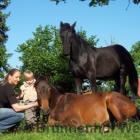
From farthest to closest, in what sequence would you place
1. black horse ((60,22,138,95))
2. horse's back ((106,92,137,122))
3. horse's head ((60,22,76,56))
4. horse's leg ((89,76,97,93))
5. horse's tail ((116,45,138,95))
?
horse's tail ((116,45,138,95)) → horse's leg ((89,76,97,93)) → black horse ((60,22,138,95)) → horse's head ((60,22,76,56)) → horse's back ((106,92,137,122))

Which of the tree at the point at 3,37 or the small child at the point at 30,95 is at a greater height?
the tree at the point at 3,37

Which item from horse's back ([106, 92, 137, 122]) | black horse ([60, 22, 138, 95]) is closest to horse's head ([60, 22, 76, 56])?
black horse ([60, 22, 138, 95])

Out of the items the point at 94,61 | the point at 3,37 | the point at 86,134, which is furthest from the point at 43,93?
the point at 3,37

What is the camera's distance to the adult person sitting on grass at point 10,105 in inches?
378

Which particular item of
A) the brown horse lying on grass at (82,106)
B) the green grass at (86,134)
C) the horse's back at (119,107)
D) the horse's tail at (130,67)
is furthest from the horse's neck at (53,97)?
the horse's tail at (130,67)

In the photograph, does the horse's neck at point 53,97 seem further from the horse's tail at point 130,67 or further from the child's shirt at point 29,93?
the horse's tail at point 130,67

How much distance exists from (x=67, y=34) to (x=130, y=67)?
7.73 feet

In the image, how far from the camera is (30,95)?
428 inches

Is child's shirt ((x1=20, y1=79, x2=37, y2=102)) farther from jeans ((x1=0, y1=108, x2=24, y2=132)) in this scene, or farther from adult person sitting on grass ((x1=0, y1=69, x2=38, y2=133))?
jeans ((x1=0, y1=108, x2=24, y2=132))

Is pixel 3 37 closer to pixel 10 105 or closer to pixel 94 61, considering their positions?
pixel 94 61

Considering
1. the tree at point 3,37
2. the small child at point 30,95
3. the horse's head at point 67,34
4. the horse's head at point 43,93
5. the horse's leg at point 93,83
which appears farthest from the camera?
the tree at point 3,37

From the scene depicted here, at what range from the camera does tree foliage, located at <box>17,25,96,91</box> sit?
21.7 metres

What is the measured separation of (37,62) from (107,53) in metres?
8.62

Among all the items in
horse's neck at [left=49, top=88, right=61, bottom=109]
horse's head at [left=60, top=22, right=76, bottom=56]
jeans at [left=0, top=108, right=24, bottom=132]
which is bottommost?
jeans at [left=0, top=108, right=24, bottom=132]
